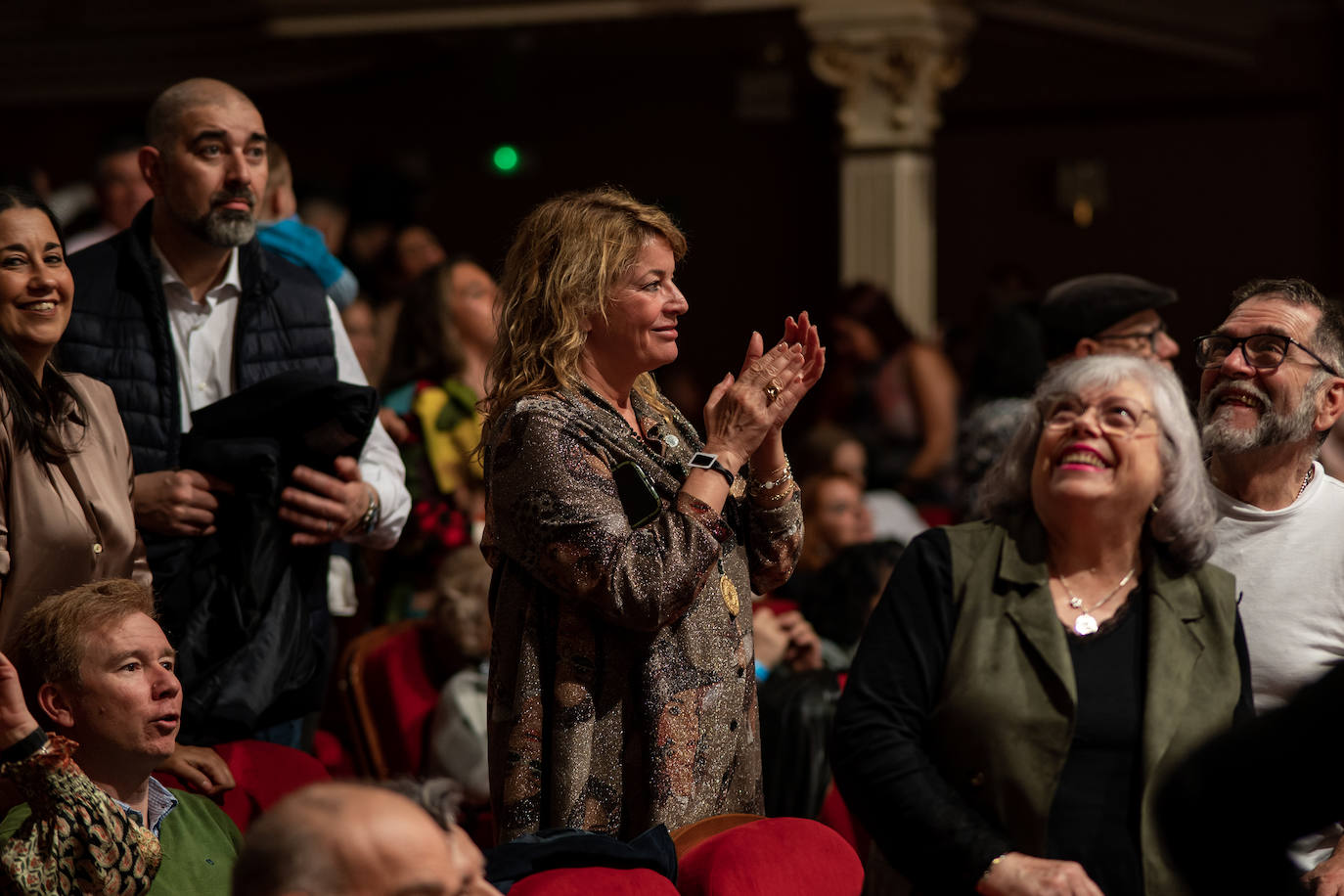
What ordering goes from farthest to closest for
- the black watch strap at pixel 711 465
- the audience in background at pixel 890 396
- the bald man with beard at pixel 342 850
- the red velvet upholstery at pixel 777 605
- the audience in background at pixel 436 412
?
the audience in background at pixel 890 396
the red velvet upholstery at pixel 777 605
the audience in background at pixel 436 412
the black watch strap at pixel 711 465
the bald man with beard at pixel 342 850

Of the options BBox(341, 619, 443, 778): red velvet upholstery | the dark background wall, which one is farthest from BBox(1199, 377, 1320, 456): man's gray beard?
the dark background wall

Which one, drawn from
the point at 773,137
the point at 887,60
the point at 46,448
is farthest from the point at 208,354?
the point at 773,137

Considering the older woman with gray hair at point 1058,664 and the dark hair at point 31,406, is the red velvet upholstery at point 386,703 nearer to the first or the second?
the dark hair at point 31,406

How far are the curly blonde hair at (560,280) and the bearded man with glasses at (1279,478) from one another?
2.90ft

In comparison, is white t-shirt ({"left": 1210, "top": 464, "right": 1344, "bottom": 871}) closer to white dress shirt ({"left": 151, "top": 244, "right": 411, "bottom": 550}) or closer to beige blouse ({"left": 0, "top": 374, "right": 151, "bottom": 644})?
white dress shirt ({"left": 151, "top": 244, "right": 411, "bottom": 550})

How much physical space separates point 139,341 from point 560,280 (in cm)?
87

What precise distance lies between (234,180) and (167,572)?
2.25 ft

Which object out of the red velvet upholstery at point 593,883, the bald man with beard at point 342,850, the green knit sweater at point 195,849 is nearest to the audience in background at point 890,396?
the green knit sweater at point 195,849

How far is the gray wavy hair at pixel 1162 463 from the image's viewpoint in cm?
239

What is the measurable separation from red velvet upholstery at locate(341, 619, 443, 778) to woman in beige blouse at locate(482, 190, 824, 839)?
1350mm

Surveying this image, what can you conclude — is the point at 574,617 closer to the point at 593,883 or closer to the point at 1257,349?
the point at 593,883

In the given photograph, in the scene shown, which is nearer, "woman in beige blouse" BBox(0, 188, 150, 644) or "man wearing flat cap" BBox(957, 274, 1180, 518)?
→ "woman in beige blouse" BBox(0, 188, 150, 644)

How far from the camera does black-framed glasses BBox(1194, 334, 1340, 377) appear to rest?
276cm

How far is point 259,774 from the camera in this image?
2768mm
